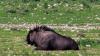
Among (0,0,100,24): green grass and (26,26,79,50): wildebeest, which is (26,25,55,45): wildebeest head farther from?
(0,0,100,24): green grass

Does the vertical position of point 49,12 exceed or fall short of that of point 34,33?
it falls short

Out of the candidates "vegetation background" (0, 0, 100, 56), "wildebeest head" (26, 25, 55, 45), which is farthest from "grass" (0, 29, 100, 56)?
"wildebeest head" (26, 25, 55, 45)

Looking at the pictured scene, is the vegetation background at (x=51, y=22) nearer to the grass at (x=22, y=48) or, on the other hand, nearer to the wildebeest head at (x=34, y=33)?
the grass at (x=22, y=48)

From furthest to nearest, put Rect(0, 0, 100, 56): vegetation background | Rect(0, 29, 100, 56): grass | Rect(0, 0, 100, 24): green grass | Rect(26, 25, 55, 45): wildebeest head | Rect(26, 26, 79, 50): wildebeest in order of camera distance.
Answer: Rect(0, 0, 100, 24): green grass, Rect(26, 25, 55, 45): wildebeest head, Rect(26, 26, 79, 50): wildebeest, Rect(0, 0, 100, 56): vegetation background, Rect(0, 29, 100, 56): grass

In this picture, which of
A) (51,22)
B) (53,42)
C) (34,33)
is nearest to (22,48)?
(53,42)

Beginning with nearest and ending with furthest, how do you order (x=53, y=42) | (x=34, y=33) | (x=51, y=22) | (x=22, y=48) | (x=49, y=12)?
(x=22, y=48) < (x=53, y=42) < (x=34, y=33) < (x=51, y=22) < (x=49, y=12)

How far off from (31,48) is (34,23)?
29.2ft

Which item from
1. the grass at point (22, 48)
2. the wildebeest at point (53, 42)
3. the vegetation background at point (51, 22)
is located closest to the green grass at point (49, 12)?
the vegetation background at point (51, 22)

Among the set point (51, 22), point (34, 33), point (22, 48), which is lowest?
point (51, 22)

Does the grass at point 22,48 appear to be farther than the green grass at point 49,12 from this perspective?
No

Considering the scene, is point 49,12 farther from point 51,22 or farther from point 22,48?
point 22,48

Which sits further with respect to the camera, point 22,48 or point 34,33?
point 34,33

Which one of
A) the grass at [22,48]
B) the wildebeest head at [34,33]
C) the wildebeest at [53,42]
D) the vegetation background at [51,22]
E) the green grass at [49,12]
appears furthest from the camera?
the green grass at [49,12]

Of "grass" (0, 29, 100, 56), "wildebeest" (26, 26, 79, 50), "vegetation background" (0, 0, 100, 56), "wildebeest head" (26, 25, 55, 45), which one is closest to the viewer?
"grass" (0, 29, 100, 56)
